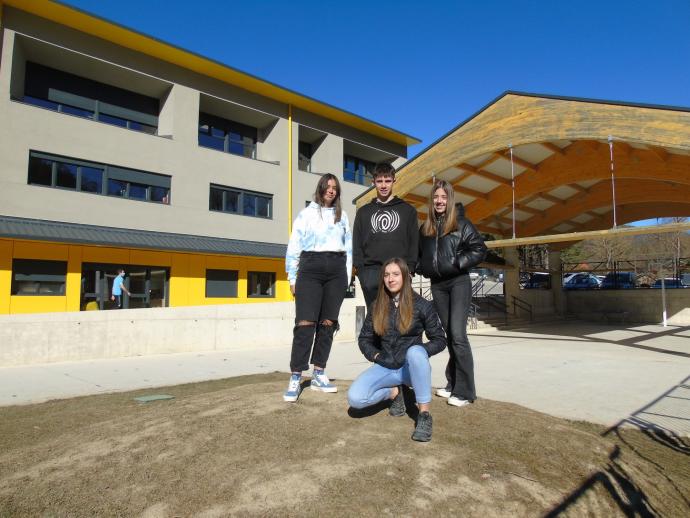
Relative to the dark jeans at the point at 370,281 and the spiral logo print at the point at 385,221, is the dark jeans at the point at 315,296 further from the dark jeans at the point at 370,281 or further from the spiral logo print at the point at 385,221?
the spiral logo print at the point at 385,221

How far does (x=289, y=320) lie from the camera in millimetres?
11344

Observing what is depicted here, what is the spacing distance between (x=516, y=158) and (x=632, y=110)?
431 cm

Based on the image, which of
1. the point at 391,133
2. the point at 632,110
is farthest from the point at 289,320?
the point at 391,133

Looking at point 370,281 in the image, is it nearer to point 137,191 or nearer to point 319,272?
point 319,272

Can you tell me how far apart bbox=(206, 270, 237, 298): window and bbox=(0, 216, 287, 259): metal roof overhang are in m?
1.18

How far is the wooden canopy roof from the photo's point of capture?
29.5 ft

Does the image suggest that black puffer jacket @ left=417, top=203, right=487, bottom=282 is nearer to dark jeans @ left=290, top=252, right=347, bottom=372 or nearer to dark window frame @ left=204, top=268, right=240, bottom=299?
dark jeans @ left=290, top=252, right=347, bottom=372

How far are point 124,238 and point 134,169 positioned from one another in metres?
2.86

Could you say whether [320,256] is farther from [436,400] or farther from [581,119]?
[581,119]

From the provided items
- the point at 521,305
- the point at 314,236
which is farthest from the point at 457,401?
the point at 521,305

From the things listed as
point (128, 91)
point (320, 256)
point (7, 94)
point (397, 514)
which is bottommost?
point (397, 514)

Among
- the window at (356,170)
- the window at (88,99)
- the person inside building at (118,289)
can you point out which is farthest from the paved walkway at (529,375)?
the window at (356,170)

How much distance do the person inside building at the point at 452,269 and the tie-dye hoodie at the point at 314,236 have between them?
734 millimetres

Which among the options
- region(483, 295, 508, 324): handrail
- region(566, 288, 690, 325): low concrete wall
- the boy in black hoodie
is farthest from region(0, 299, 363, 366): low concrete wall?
region(566, 288, 690, 325): low concrete wall
